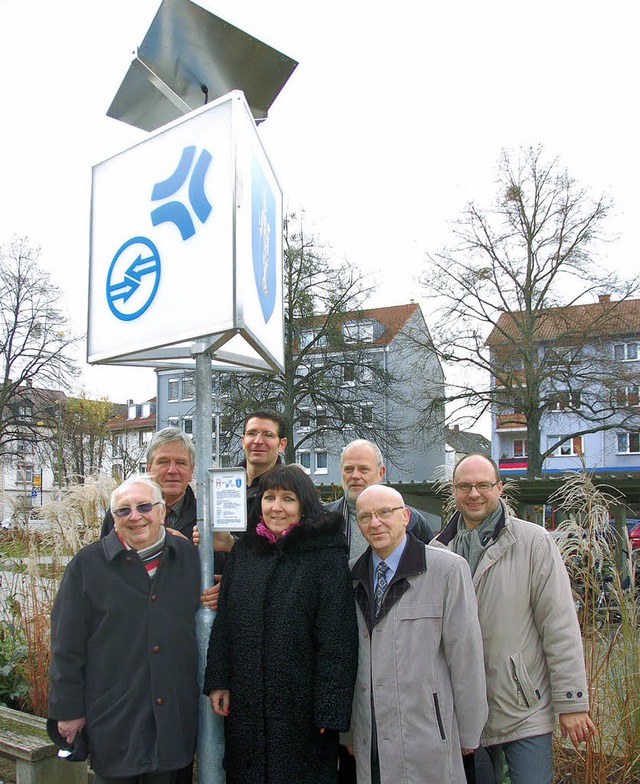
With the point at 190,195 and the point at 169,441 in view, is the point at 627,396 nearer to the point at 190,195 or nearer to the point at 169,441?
the point at 169,441

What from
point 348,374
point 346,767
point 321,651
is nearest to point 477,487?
point 321,651

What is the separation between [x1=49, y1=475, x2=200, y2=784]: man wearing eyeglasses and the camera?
2732mm

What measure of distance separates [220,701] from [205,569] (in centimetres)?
51

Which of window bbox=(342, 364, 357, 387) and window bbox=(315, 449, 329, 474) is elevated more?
window bbox=(342, 364, 357, 387)

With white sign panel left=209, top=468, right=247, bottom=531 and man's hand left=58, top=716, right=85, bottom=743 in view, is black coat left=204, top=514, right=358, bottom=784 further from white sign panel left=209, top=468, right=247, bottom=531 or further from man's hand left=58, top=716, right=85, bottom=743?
man's hand left=58, top=716, right=85, bottom=743

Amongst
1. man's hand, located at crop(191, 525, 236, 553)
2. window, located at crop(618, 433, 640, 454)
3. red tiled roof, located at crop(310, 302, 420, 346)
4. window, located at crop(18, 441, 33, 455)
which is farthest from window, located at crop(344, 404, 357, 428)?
man's hand, located at crop(191, 525, 236, 553)

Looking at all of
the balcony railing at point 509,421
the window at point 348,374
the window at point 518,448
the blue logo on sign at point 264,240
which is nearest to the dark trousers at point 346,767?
the blue logo on sign at point 264,240

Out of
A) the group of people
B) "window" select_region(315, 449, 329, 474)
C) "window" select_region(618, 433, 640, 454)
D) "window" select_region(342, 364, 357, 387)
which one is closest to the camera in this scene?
the group of people

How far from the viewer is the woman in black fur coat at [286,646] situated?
2713 mm

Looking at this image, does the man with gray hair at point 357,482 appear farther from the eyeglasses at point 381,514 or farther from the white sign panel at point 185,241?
the white sign panel at point 185,241

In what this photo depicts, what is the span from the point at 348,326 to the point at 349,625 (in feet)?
85.5

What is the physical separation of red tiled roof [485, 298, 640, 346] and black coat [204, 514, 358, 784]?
22646 mm

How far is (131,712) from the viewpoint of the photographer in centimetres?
275

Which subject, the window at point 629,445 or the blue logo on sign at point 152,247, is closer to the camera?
the blue logo on sign at point 152,247
